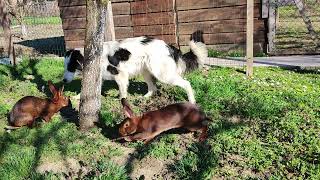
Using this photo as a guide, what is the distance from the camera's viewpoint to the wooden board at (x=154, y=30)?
34.8ft

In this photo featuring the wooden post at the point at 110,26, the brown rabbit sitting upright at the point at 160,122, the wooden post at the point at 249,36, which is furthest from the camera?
the wooden post at the point at 110,26

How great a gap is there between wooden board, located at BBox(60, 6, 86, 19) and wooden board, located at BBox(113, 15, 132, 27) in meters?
1.00

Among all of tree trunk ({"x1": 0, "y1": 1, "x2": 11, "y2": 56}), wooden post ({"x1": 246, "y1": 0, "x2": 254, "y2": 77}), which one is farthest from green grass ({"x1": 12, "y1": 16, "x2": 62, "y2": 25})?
wooden post ({"x1": 246, "y1": 0, "x2": 254, "y2": 77})

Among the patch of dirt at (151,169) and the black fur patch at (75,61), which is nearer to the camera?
the patch of dirt at (151,169)

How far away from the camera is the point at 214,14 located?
10234mm

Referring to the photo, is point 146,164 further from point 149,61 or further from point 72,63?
point 72,63

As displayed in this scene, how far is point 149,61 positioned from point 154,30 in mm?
4726

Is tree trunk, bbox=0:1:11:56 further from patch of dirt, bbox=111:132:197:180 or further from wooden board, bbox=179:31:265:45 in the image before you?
patch of dirt, bbox=111:132:197:180

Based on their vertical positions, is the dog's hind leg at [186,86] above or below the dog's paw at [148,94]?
above

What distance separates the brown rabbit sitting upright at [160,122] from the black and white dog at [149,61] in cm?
114

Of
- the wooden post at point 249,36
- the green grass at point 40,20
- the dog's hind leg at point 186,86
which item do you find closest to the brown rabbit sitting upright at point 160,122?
the dog's hind leg at point 186,86

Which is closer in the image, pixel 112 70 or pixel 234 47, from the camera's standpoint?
pixel 112 70

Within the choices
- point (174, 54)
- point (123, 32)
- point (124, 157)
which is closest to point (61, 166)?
point (124, 157)

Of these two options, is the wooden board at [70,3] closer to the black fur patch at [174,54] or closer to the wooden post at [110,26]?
the wooden post at [110,26]
